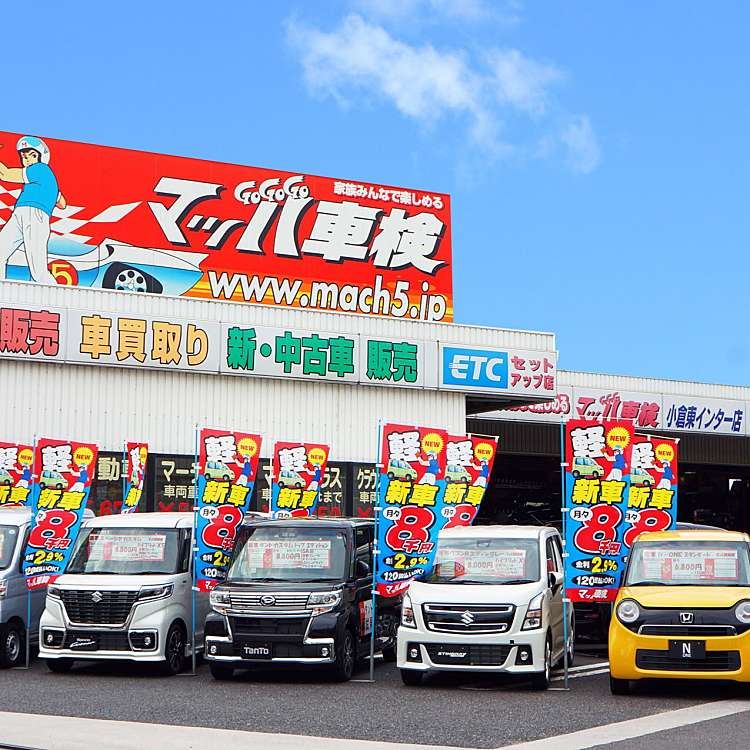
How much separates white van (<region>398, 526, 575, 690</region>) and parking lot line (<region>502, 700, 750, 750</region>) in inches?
79.1

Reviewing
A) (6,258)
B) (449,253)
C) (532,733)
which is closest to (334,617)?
(532,733)

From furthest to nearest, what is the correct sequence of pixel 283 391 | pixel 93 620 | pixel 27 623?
pixel 283 391, pixel 27 623, pixel 93 620

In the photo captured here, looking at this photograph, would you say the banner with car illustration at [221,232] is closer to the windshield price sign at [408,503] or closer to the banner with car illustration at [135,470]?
the banner with car illustration at [135,470]

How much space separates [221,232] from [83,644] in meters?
13.8

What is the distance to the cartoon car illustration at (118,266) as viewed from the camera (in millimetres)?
25438

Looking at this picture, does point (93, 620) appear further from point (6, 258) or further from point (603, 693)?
point (6, 258)

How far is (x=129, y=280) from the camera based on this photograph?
1019 inches

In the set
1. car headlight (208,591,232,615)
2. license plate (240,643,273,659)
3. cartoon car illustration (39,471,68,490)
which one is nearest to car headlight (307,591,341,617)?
license plate (240,643,273,659)

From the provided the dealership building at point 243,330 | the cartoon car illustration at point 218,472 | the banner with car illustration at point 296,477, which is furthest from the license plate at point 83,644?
the dealership building at point 243,330

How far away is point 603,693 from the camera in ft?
43.6

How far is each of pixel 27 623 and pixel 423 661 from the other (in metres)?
5.71

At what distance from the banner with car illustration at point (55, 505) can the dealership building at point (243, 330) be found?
5516 mm

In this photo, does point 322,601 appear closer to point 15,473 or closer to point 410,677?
point 410,677

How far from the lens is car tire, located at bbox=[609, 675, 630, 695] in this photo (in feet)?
42.4
